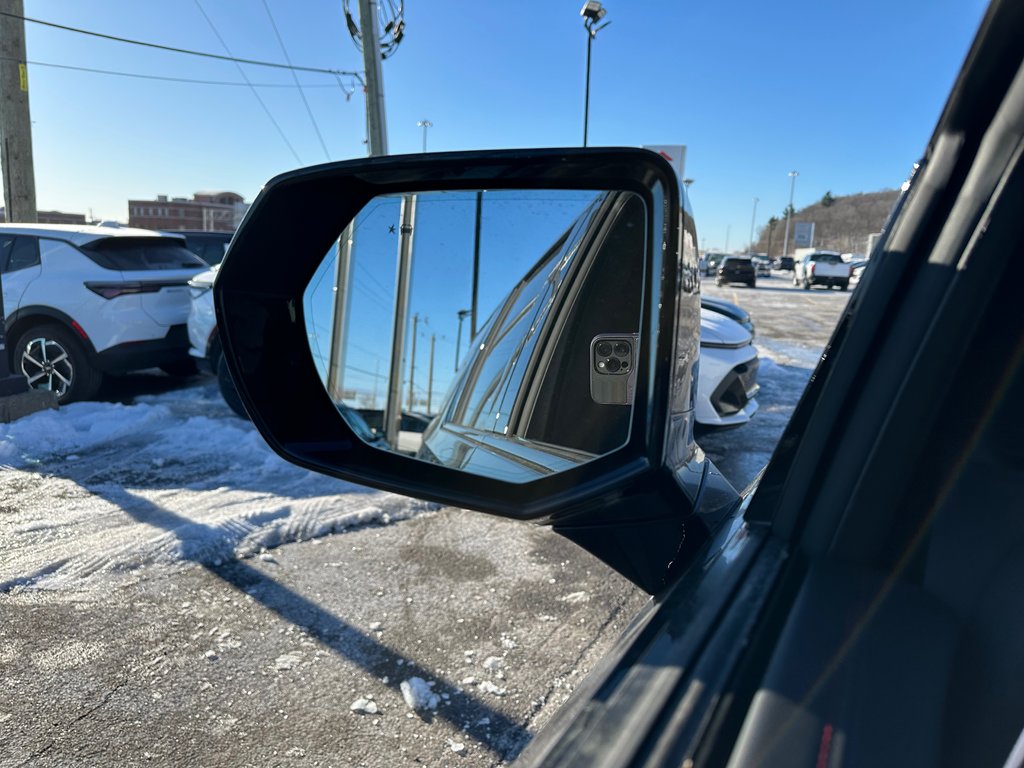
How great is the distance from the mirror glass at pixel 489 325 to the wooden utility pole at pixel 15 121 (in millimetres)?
11392

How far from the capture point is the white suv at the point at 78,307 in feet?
23.7

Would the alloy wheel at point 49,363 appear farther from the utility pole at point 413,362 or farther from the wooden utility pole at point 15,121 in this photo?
the utility pole at point 413,362

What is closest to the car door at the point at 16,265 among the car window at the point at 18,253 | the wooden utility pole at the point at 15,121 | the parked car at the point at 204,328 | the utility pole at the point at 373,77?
the car window at the point at 18,253

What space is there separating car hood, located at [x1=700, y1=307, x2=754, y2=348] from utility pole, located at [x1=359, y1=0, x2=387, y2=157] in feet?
28.6

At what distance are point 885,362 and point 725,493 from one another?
527mm

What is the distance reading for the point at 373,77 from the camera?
42.7ft

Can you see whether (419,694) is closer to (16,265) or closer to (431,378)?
(431,378)

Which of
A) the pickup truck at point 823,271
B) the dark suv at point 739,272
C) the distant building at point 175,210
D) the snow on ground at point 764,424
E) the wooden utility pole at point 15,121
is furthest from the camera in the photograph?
the distant building at point 175,210

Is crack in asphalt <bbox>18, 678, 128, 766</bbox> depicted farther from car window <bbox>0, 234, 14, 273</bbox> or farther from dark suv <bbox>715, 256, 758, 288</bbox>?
dark suv <bbox>715, 256, 758, 288</bbox>

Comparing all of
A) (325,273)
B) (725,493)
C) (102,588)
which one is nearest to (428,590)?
(102,588)

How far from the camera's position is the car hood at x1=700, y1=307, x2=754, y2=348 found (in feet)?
17.7

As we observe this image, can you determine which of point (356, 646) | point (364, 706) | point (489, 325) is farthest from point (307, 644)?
point (489, 325)

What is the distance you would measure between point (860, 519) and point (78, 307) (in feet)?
26.7

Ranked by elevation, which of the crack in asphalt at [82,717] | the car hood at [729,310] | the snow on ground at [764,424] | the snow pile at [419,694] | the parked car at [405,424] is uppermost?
the car hood at [729,310]
